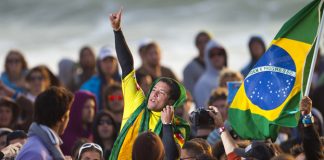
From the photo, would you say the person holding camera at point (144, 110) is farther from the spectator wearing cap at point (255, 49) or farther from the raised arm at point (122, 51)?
the spectator wearing cap at point (255, 49)

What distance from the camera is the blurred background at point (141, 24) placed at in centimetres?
1902

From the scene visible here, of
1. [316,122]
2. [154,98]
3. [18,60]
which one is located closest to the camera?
[154,98]

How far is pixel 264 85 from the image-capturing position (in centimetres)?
955

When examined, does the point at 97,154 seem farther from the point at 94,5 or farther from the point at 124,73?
the point at 94,5

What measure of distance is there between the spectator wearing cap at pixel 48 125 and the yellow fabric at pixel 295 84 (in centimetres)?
139

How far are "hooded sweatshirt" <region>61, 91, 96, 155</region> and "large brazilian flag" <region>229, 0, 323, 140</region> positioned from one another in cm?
272

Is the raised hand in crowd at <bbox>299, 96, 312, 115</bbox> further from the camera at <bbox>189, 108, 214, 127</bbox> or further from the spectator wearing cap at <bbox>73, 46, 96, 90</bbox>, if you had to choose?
the spectator wearing cap at <bbox>73, 46, 96, 90</bbox>

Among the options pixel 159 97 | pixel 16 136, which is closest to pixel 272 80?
pixel 159 97

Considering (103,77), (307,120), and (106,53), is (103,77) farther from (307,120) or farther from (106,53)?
(307,120)

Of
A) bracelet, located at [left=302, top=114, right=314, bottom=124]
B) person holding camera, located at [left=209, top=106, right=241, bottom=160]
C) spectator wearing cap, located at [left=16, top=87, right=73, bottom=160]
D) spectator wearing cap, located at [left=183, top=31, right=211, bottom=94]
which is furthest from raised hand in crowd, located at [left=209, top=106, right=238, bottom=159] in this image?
spectator wearing cap, located at [left=183, top=31, right=211, bottom=94]

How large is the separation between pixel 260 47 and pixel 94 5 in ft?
21.0

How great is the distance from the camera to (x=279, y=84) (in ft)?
31.2

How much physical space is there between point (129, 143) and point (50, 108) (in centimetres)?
67

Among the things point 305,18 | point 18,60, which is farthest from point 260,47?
point 305,18
